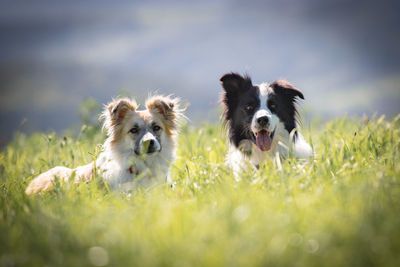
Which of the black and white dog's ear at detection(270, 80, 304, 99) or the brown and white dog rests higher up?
the black and white dog's ear at detection(270, 80, 304, 99)

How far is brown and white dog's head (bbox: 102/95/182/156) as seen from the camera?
4535 millimetres

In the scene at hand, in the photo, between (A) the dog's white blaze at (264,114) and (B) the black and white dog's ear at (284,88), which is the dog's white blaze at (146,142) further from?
(B) the black and white dog's ear at (284,88)

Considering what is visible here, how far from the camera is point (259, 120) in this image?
4.18 m

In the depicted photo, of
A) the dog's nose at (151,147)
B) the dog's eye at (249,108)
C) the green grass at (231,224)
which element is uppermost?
the dog's eye at (249,108)

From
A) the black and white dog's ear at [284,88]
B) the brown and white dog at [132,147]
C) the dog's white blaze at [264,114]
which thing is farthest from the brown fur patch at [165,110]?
the black and white dog's ear at [284,88]

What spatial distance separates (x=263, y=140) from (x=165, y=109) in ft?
5.09

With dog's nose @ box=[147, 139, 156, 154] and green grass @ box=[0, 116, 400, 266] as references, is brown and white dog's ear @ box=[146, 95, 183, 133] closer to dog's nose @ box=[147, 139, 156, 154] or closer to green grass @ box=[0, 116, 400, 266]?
dog's nose @ box=[147, 139, 156, 154]

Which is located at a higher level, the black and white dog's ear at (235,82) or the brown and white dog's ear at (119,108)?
the black and white dog's ear at (235,82)

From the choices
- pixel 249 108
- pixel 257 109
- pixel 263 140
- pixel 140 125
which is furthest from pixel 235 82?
pixel 140 125

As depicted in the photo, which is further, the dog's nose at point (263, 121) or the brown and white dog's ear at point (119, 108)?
the brown and white dog's ear at point (119, 108)

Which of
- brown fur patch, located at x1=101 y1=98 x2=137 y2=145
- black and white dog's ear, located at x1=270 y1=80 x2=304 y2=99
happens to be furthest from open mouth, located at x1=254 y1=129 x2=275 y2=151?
brown fur patch, located at x1=101 y1=98 x2=137 y2=145

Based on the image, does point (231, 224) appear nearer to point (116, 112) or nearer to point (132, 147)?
point (132, 147)

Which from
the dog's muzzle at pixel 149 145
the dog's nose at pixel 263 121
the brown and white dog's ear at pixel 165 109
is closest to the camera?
the dog's nose at pixel 263 121

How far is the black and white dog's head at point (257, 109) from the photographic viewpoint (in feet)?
14.2
